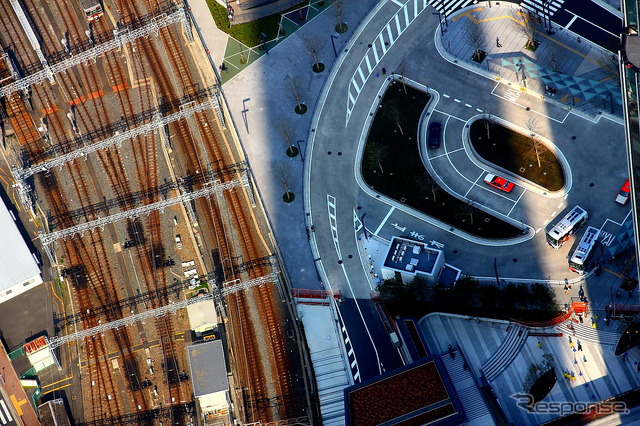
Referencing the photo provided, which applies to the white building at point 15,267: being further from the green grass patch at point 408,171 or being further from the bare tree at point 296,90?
the green grass patch at point 408,171

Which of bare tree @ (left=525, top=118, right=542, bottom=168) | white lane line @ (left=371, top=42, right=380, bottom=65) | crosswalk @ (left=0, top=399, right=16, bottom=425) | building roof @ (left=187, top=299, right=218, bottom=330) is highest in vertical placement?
white lane line @ (left=371, top=42, right=380, bottom=65)

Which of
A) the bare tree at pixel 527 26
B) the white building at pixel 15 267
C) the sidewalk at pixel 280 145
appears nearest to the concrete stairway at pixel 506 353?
the sidewalk at pixel 280 145

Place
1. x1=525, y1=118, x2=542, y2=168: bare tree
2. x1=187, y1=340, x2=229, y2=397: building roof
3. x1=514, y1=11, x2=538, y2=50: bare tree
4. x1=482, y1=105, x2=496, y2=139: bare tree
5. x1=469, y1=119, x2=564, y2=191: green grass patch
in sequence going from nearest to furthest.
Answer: x1=187, y1=340, x2=229, y2=397: building roof < x1=469, y1=119, x2=564, y2=191: green grass patch < x1=525, y1=118, x2=542, y2=168: bare tree < x1=482, y1=105, x2=496, y2=139: bare tree < x1=514, y1=11, x2=538, y2=50: bare tree

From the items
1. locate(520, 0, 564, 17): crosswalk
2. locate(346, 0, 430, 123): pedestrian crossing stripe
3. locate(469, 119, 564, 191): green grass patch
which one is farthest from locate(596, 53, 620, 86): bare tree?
locate(346, 0, 430, 123): pedestrian crossing stripe

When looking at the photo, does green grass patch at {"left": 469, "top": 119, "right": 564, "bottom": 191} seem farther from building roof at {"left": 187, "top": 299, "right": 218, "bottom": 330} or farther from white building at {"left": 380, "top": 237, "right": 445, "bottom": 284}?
building roof at {"left": 187, "top": 299, "right": 218, "bottom": 330}

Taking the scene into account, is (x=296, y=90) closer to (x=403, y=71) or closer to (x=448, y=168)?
(x=403, y=71)

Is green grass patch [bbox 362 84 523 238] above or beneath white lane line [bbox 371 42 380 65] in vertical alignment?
beneath
